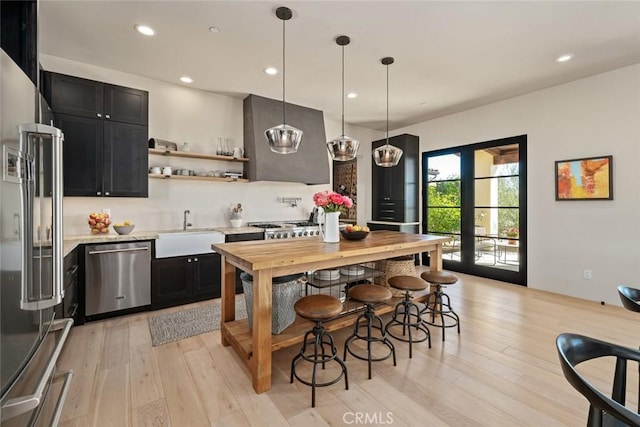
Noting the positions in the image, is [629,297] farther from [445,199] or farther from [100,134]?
[100,134]

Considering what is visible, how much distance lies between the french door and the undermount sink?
418 centimetres

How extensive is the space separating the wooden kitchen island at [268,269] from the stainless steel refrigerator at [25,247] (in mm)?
1000

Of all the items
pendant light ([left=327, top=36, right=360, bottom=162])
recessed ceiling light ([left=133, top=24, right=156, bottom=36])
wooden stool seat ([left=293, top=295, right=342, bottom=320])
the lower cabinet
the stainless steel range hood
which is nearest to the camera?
wooden stool seat ([left=293, top=295, right=342, bottom=320])

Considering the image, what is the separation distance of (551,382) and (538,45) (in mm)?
3223

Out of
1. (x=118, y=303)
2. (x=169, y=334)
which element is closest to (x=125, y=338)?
(x=169, y=334)

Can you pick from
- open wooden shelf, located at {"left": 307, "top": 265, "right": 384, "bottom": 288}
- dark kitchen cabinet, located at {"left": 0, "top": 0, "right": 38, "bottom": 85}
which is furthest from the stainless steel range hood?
dark kitchen cabinet, located at {"left": 0, "top": 0, "right": 38, "bottom": 85}

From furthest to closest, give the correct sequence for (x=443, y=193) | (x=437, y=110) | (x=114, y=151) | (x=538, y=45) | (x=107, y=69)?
(x=443, y=193), (x=437, y=110), (x=107, y=69), (x=114, y=151), (x=538, y=45)

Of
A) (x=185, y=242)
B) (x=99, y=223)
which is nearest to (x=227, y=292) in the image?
(x=185, y=242)

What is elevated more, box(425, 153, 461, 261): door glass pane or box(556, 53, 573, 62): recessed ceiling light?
box(556, 53, 573, 62): recessed ceiling light

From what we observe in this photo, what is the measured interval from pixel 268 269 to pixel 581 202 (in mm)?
4430

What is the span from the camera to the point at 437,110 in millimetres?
5164

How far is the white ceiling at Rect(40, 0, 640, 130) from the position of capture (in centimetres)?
246

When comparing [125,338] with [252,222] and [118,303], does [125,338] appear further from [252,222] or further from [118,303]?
[252,222]

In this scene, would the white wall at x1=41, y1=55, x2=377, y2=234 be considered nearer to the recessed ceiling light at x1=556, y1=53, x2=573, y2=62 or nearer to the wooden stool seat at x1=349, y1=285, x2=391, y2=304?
the wooden stool seat at x1=349, y1=285, x2=391, y2=304
